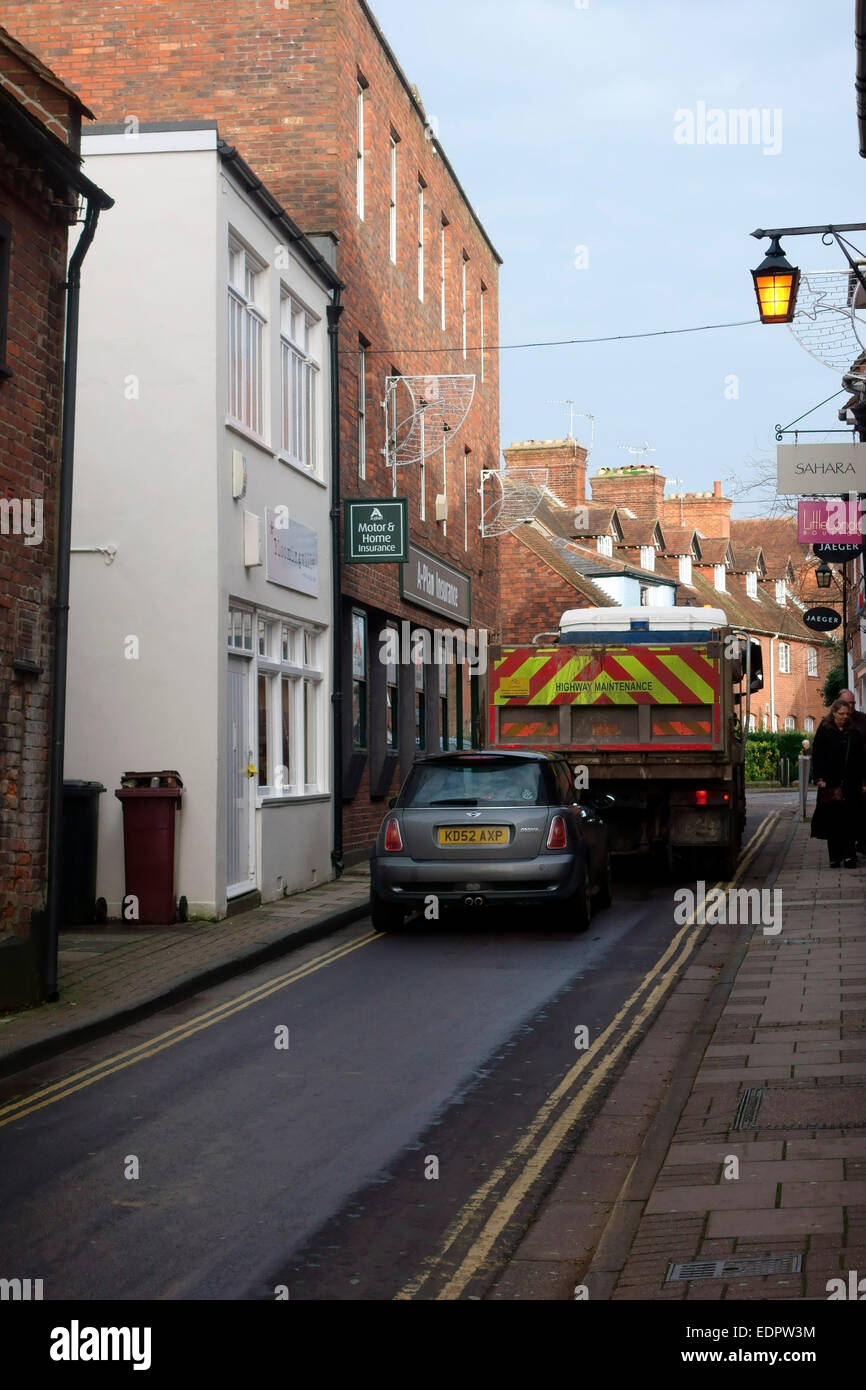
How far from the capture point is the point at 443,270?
28531mm

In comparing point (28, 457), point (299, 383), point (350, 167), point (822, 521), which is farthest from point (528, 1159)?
point (350, 167)

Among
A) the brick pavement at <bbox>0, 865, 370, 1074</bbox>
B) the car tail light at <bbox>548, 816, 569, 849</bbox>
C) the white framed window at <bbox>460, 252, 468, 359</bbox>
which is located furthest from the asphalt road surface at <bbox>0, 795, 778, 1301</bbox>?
→ the white framed window at <bbox>460, 252, 468, 359</bbox>

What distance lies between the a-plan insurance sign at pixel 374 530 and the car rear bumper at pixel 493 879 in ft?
22.5

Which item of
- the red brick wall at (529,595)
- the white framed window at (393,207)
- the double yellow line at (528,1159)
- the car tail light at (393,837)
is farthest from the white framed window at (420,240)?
the red brick wall at (529,595)

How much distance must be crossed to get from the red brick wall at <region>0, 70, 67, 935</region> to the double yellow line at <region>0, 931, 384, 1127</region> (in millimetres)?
1292

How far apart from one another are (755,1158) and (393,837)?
7.68 meters

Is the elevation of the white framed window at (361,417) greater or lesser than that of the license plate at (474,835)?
greater

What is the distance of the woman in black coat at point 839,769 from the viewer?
18.0 m

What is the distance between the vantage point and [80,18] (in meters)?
21.4

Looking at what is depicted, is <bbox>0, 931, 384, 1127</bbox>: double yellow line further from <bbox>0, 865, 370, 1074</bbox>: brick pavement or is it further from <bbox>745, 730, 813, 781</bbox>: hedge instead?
<bbox>745, 730, 813, 781</bbox>: hedge

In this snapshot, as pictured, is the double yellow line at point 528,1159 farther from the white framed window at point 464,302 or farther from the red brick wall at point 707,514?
the red brick wall at point 707,514

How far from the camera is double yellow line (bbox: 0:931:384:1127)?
26.1ft

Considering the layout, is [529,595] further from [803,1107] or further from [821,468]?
[803,1107]
